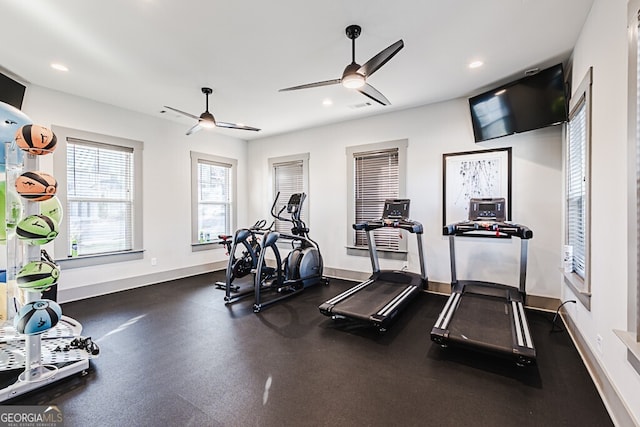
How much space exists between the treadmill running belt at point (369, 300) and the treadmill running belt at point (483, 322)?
0.83 m

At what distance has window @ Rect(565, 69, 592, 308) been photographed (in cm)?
255

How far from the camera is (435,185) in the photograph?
4.72 meters

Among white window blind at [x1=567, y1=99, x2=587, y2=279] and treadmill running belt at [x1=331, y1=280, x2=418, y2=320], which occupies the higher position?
white window blind at [x1=567, y1=99, x2=587, y2=279]

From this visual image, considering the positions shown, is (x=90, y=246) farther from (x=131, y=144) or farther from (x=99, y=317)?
(x=131, y=144)

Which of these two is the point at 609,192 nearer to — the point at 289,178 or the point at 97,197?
the point at 289,178

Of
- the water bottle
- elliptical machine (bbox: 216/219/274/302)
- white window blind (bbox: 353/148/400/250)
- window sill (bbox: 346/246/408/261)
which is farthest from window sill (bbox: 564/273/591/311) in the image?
the water bottle

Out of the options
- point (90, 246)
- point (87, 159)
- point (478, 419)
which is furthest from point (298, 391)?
point (87, 159)

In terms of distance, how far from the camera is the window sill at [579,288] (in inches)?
99.1

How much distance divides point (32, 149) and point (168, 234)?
11.9 feet

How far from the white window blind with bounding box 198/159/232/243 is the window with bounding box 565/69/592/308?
6.14 metres

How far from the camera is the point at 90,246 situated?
4.61 metres

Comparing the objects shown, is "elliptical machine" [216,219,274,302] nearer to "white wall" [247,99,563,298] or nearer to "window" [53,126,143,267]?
"white wall" [247,99,563,298]

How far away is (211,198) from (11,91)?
343 cm

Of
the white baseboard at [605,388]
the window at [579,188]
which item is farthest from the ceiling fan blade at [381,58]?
the white baseboard at [605,388]
